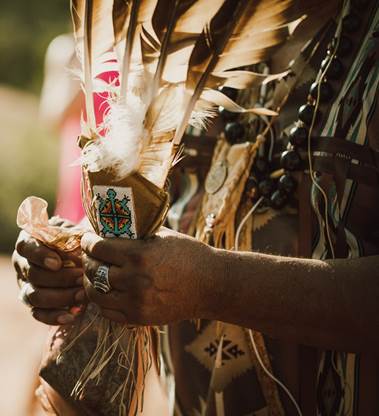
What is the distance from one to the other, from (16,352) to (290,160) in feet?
17.1

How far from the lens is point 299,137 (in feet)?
5.80

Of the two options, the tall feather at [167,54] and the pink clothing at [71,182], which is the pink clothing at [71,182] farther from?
the tall feather at [167,54]

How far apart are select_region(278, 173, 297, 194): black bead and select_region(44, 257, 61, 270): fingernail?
64cm

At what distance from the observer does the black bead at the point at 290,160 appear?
177cm

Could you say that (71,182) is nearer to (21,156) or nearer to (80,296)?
(80,296)

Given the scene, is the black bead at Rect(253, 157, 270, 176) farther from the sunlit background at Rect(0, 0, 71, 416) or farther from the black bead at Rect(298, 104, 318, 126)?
the sunlit background at Rect(0, 0, 71, 416)

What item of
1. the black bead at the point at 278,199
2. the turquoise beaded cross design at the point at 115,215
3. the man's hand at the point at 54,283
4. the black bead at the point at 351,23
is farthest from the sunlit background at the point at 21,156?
the black bead at the point at 351,23

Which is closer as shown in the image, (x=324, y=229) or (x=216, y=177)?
(x=324, y=229)

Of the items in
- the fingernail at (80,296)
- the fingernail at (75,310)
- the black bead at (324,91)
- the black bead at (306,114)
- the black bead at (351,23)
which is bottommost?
the fingernail at (75,310)

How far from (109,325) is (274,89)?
83 centimetres

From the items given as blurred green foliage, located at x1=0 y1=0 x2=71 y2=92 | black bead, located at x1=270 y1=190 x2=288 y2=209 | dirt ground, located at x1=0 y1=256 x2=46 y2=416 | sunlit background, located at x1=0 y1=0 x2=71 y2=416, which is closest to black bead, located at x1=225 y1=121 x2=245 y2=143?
black bead, located at x1=270 y1=190 x2=288 y2=209

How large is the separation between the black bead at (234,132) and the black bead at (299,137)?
8.6 inches

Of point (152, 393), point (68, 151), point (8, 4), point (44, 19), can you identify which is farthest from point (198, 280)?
point (8, 4)

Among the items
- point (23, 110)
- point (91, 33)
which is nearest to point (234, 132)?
point (91, 33)
